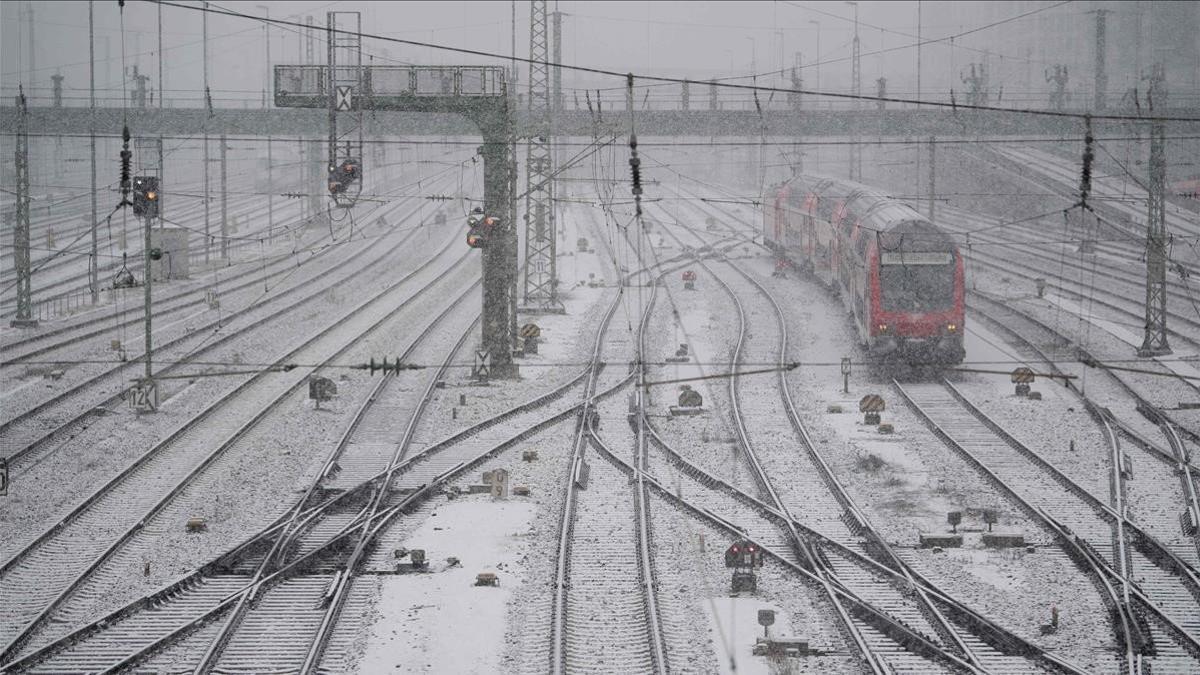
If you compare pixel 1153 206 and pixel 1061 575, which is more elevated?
pixel 1153 206

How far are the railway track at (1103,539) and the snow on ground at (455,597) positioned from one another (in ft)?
21.2

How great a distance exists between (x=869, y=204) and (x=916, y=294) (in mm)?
5501

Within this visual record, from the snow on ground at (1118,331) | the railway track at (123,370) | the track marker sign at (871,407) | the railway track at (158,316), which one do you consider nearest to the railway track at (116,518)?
the railway track at (123,370)

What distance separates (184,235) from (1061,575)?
37.8m

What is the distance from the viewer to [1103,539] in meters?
17.6

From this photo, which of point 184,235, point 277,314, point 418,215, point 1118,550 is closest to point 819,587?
point 1118,550

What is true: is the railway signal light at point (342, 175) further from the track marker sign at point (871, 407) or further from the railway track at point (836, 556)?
the track marker sign at point (871, 407)

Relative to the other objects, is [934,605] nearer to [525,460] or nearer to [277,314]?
[525,460]

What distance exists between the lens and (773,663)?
13.4 m

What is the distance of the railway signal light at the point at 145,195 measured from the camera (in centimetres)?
2494

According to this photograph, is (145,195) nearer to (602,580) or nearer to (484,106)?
(484,106)

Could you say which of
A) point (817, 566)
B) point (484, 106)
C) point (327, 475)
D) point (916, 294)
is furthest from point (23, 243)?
point (817, 566)

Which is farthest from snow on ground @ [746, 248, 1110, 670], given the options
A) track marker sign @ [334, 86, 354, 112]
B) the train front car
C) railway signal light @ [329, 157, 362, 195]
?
track marker sign @ [334, 86, 354, 112]

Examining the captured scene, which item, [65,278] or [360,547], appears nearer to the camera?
[360,547]
